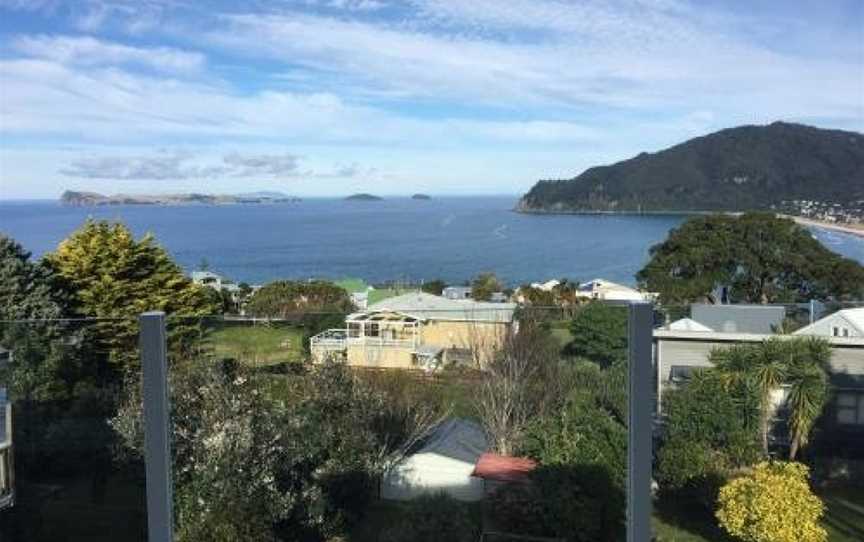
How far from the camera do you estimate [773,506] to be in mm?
3018

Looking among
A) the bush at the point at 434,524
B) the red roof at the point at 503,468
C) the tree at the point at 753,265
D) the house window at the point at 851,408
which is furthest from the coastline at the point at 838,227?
the bush at the point at 434,524

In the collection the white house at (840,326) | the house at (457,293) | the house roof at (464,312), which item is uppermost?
the house roof at (464,312)

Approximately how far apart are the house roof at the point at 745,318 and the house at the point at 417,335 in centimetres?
79

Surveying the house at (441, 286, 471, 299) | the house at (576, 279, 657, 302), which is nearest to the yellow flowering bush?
the house at (576, 279, 657, 302)

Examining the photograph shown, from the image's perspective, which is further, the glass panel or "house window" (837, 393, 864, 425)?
"house window" (837, 393, 864, 425)

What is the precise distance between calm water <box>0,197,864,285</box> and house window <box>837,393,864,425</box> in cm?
4037

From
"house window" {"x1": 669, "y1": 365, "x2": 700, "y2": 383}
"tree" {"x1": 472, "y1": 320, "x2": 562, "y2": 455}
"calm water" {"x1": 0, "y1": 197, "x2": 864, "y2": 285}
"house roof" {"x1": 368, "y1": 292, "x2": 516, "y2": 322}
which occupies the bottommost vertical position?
"calm water" {"x1": 0, "y1": 197, "x2": 864, "y2": 285}

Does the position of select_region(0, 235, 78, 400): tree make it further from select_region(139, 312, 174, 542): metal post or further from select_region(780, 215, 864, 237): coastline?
select_region(780, 215, 864, 237): coastline

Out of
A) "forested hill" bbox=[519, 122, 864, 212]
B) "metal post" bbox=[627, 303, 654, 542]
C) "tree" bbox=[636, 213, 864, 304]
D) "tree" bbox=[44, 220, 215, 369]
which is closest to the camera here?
"metal post" bbox=[627, 303, 654, 542]

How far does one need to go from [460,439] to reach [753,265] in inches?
931

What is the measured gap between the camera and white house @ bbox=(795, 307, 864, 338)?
307cm

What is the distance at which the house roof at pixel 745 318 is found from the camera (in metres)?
3.10

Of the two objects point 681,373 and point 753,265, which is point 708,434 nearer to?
point 681,373

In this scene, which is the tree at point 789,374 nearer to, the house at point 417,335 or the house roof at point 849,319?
the house roof at point 849,319
